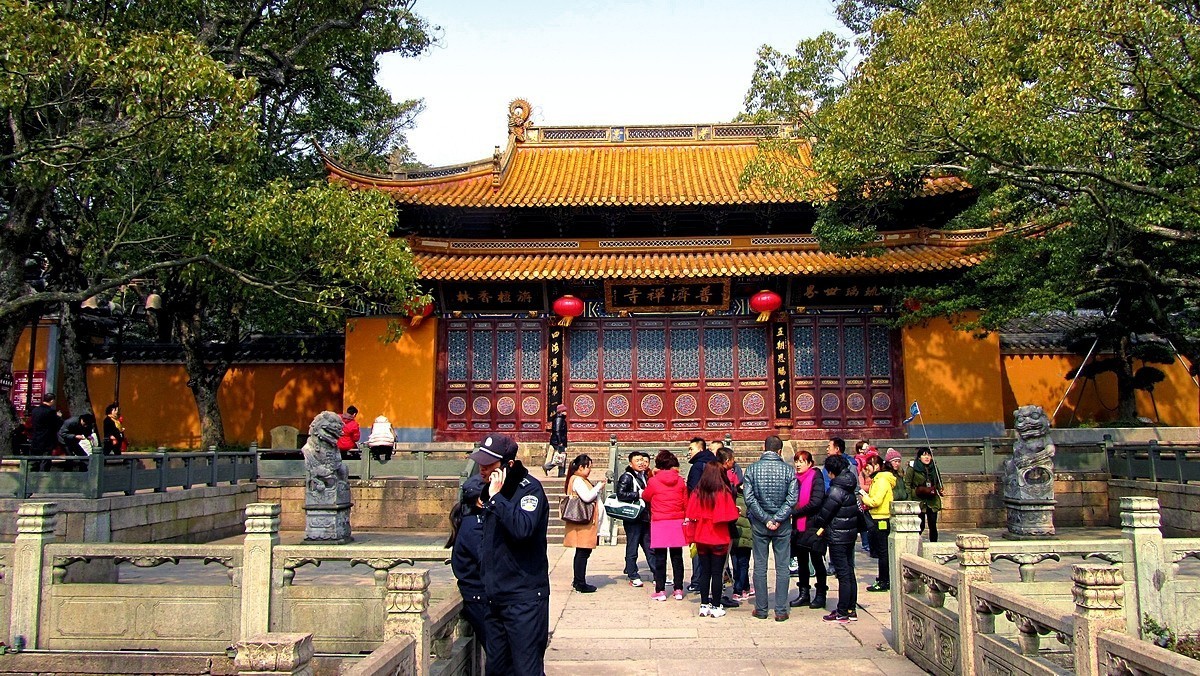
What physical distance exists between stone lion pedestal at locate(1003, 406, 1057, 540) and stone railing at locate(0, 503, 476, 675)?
8.48 m

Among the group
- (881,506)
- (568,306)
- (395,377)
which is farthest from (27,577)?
(568,306)

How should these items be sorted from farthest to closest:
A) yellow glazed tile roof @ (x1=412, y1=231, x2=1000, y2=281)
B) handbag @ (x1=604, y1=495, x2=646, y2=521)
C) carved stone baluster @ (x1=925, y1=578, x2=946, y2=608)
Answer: yellow glazed tile roof @ (x1=412, y1=231, x2=1000, y2=281), handbag @ (x1=604, y1=495, x2=646, y2=521), carved stone baluster @ (x1=925, y1=578, x2=946, y2=608)

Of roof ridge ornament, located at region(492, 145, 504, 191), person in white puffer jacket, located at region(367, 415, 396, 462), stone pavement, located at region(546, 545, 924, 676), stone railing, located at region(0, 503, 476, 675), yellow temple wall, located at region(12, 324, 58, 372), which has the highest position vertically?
roof ridge ornament, located at region(492, 145, 504, 191)

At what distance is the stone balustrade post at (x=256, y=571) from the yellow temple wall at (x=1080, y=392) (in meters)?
17.2

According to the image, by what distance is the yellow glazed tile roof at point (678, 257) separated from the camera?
53.3 ft

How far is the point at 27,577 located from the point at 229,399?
13.4 meters

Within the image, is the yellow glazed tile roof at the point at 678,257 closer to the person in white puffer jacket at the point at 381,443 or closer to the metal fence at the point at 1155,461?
the person in white puffer jacket at the point at 381,443

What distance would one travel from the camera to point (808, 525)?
24.8 feet

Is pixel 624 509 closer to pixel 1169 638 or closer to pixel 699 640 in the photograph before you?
pixel 699 640

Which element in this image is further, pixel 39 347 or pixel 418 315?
pixel 39 347

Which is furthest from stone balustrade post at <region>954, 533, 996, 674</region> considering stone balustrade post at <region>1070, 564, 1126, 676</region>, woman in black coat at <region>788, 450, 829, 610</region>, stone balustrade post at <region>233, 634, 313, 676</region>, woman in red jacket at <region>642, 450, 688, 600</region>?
stone balustrade post at <region>233, 634, 313, 676</region>

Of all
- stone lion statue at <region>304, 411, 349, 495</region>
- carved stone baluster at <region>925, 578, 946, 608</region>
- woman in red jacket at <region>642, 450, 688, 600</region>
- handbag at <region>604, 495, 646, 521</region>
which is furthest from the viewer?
stone lion statue at <region>304, 411, 349, 495</region>

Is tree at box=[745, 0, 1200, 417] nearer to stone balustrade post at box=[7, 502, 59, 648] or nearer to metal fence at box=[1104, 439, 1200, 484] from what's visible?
metal fence at box=[1104, 439, 1200, 484]

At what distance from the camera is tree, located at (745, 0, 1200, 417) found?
9.40 m
